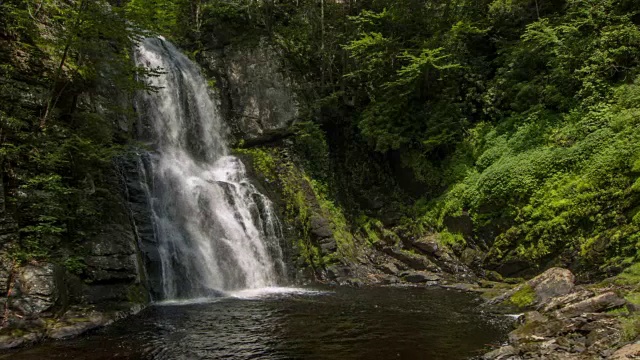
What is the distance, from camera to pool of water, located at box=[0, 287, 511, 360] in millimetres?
8891

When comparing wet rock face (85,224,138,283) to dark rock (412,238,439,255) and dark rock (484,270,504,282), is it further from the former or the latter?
dark rock (484,270,504,282)

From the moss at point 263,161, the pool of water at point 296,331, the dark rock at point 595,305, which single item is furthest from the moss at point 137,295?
the dark rock at point 595,305

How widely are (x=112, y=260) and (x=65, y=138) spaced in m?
4.04

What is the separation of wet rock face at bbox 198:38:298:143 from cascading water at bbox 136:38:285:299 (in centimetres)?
115

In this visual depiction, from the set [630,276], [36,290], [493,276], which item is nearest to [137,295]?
[36,290]

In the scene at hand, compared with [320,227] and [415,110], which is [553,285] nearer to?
[320,227]

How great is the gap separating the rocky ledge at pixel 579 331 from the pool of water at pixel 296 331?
0.79m

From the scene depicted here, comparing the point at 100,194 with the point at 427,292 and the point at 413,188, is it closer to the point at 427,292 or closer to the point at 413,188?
the point at 427,292

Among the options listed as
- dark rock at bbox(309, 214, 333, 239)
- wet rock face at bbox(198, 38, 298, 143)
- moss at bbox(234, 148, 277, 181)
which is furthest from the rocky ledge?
wet rock face at bbox(198, 38, 298, 143)

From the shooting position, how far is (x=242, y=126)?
2616 cm

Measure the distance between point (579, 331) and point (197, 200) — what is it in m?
15.4

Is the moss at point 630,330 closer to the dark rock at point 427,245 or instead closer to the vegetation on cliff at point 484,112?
the vegetation on cliff at point 484,112

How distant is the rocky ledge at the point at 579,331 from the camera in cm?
723

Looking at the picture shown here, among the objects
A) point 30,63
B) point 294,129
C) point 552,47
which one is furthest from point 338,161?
point 30,63
